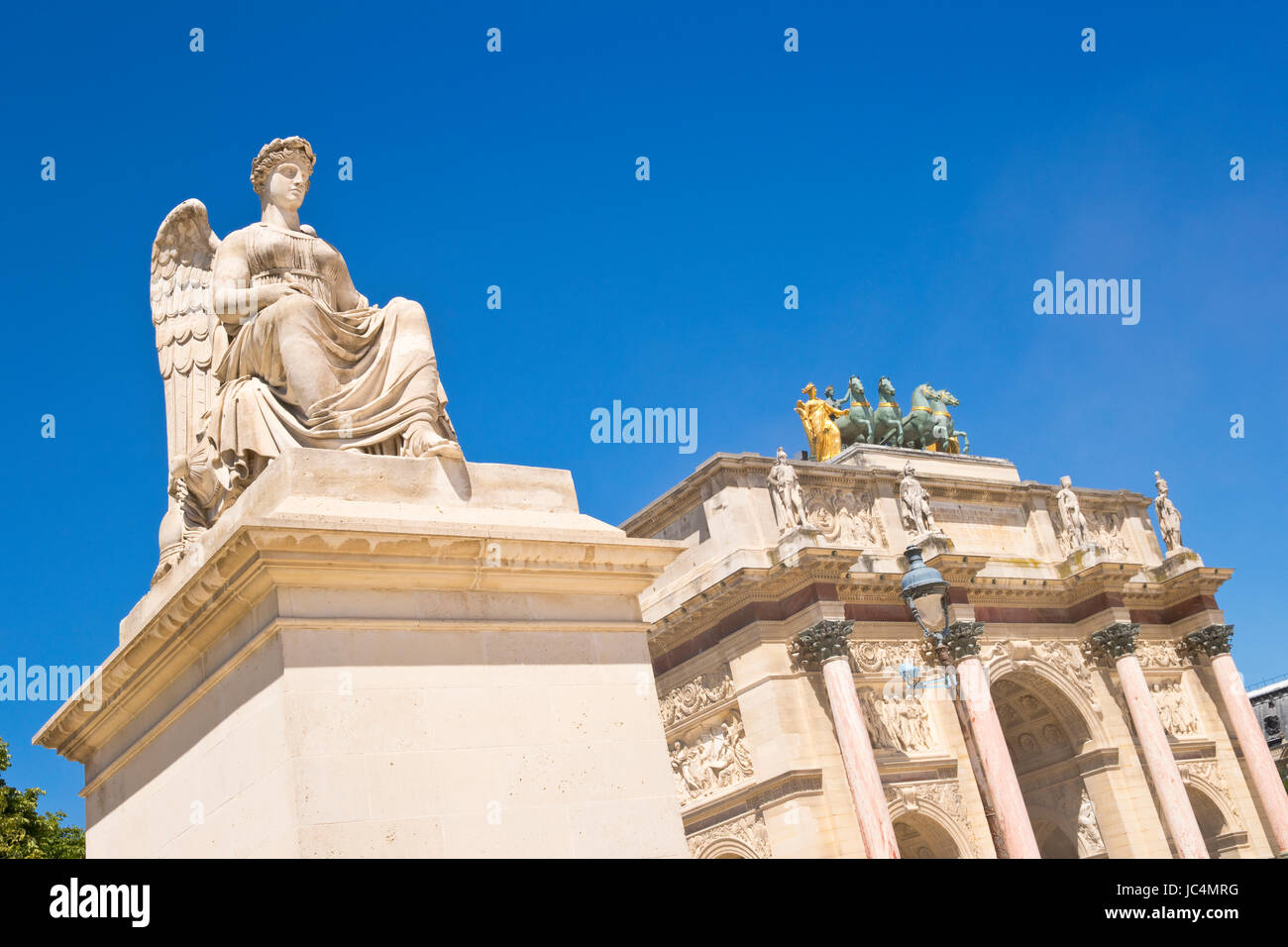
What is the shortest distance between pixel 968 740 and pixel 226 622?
9.30m

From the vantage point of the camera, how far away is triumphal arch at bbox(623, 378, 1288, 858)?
26.0m

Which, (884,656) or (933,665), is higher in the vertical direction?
(884,656)

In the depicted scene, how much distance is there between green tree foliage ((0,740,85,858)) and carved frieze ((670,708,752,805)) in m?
14.0

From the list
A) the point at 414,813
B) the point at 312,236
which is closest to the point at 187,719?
the point at 414,813

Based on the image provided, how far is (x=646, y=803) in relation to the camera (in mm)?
5859

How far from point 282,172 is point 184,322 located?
124 cm

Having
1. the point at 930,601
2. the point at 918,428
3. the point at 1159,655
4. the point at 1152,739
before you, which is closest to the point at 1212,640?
the point at 1159,655

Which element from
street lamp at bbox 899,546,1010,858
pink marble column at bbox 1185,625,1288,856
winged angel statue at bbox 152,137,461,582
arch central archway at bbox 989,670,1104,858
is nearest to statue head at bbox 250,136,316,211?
winged angel statue at bbox 152,137,461,582

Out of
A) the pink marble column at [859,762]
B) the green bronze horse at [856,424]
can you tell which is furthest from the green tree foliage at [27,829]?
the green bronze horse at [856,424]

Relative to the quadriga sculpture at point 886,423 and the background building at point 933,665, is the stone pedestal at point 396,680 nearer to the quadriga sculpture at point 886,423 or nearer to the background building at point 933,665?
the background building at point 933,665

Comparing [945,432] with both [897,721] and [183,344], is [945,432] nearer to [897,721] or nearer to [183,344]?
[897,721]

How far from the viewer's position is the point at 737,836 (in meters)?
26.2

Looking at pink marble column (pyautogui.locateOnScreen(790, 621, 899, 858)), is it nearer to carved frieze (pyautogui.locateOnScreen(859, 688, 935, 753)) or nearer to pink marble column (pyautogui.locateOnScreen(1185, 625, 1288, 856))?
carved frieze (pyautogui.locateOnScreen(859, 688, 935, 753))
